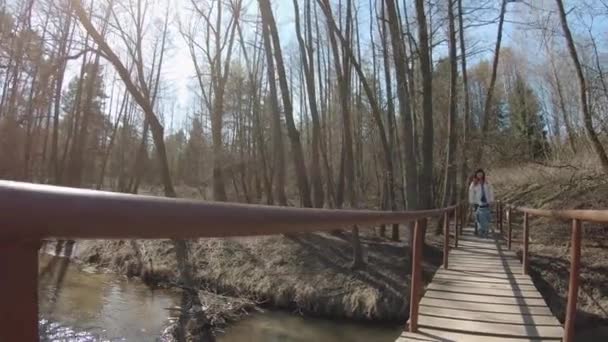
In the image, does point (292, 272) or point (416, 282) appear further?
point (292, 272)

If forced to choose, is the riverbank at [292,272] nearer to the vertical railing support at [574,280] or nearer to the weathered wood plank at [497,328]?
the weathered wood plank at [497,328]

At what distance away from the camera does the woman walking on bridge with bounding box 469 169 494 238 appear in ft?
44.0

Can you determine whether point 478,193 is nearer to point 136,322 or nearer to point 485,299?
point 485,299

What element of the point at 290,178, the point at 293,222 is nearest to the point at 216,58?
the point at 290,178

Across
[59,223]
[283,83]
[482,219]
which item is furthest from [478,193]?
[59,223]

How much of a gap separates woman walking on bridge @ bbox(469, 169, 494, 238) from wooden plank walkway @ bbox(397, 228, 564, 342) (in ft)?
15.5

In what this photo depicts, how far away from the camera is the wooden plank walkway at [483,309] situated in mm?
4652

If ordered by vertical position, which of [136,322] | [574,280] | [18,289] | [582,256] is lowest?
[136,322]

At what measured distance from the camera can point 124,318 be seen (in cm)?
1196

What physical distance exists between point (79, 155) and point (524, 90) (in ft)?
85.2

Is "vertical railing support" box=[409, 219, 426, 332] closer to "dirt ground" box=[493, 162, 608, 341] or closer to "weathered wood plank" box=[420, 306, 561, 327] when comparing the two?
"weathered wood plank" box=[420, 306, 561, 327]

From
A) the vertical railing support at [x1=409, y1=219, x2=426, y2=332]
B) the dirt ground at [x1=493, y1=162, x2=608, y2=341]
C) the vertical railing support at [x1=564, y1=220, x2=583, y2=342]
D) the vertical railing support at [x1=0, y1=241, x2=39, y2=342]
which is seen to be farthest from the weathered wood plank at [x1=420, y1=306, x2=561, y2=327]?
the dirt ground at [x1=493, y1=162, x2=608, y2=341]

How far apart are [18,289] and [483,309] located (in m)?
5.58

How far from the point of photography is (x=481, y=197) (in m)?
13.5
